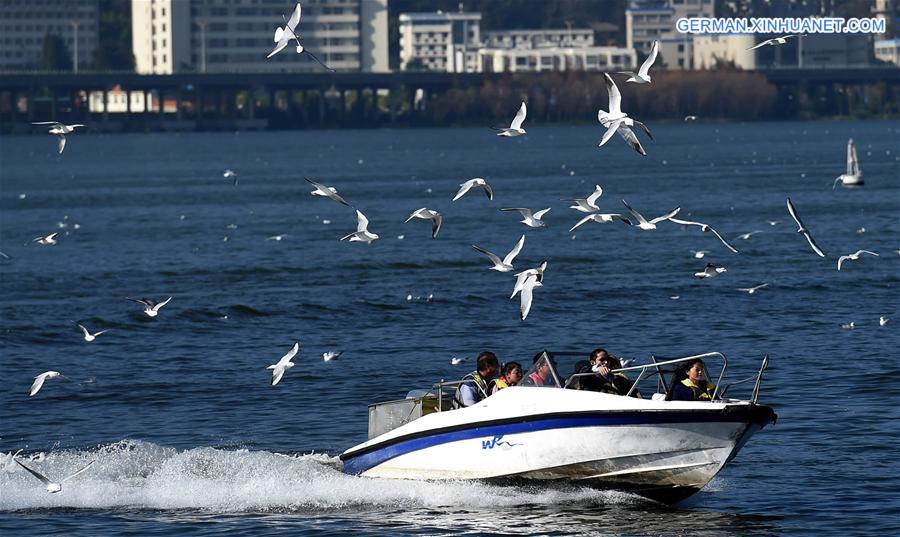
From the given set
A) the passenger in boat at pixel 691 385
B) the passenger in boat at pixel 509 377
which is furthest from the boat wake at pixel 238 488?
the passenger in boat at pixel 691 385

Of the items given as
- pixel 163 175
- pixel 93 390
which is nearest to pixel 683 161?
pixel 163 175

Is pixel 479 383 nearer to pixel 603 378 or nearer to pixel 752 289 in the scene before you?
pixel 603 378

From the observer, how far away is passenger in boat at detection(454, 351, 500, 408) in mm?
25875

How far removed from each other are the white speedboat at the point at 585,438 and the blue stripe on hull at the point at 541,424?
0.05ft

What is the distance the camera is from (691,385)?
24984mm

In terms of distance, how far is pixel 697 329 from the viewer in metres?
44.2

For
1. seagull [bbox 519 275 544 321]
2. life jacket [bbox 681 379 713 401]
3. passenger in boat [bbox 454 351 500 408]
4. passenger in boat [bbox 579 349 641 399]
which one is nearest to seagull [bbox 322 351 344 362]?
seagull [bbox 519 275 544 321]

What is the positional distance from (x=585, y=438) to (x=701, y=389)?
6.12ft

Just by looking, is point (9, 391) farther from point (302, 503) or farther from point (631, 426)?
point (631, 426)

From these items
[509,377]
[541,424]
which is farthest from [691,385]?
[509,377]

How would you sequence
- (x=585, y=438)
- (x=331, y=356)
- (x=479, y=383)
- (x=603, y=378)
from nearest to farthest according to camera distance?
(x=585, y=438)
(x=603, y=378)
(x=479, y=383)
(x=331, y=356)

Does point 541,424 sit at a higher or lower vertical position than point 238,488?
higher

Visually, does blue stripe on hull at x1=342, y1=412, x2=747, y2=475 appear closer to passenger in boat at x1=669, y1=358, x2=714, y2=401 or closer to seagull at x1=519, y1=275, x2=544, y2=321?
passenger in boat at x1=669, y1=358, x2=714, y2=401

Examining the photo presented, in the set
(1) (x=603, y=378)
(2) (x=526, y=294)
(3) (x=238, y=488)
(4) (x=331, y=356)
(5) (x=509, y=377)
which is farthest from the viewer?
(4) (x=331, y=356)
